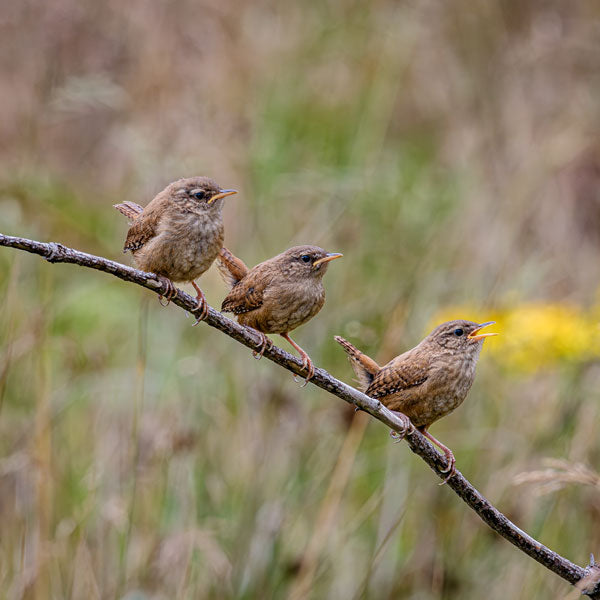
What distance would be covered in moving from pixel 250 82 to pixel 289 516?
3.98 m

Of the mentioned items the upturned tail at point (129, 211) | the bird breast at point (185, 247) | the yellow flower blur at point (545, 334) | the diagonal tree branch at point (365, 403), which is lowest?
the diagonal tree branch at point (365, 403)

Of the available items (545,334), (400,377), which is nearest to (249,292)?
(400,377)

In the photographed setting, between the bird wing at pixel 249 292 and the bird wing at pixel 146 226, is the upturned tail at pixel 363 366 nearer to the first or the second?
the bird wing at pixel 249 292

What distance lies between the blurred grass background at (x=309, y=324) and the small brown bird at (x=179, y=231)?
2.88ft

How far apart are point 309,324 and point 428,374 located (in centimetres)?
290

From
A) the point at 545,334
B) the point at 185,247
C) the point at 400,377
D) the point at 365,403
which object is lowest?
the point at 365,403

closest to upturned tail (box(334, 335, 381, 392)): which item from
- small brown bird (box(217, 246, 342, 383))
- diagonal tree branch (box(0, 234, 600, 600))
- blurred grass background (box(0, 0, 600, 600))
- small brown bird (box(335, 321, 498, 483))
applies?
small brown bird (box(335, 321, 498, 483))

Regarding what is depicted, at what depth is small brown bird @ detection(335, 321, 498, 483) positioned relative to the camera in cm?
162

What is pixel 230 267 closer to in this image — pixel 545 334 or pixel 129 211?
pixel 129 211

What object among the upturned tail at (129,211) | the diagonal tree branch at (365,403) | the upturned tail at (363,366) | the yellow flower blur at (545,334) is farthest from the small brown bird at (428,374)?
the yellow flower blur at (545,334)

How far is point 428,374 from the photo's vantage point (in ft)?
5.72

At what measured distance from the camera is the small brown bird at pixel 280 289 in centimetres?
195

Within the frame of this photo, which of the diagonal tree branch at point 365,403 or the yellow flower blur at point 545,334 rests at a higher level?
the yellow flower blur at point 545,334

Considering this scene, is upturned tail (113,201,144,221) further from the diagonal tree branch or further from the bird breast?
the diagonal tree branch
